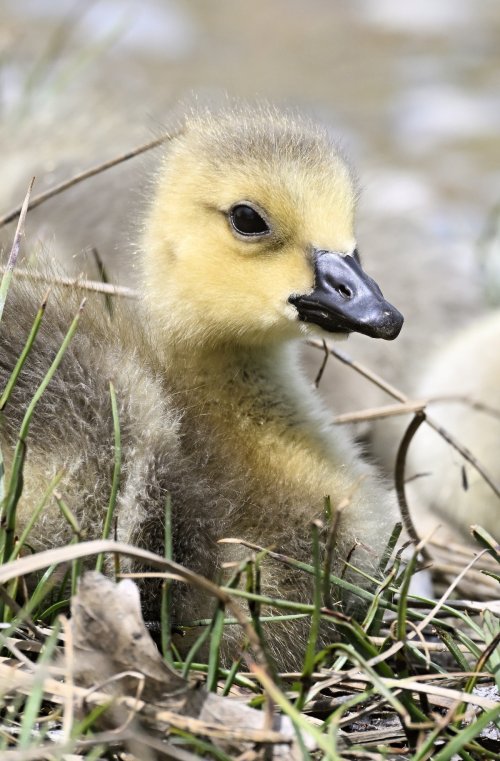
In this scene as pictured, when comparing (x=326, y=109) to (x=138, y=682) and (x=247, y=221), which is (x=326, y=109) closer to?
(x=247, y=221)

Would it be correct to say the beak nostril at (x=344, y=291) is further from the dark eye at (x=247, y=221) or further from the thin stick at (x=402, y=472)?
the thin stick at (x=402, y=472)

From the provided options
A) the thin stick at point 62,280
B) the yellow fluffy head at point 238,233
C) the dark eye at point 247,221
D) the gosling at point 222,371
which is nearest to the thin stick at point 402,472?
the gosling at point 222,371

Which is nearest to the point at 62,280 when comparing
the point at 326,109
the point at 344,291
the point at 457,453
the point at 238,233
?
the point at 238,233

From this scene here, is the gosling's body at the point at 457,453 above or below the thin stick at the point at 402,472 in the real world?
above

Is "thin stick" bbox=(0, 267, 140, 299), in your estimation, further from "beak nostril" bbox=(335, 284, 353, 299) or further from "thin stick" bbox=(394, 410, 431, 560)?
"thin stick" bbox=(394, 410, 431, 560)

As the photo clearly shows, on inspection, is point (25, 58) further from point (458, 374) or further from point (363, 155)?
point (458, 374)

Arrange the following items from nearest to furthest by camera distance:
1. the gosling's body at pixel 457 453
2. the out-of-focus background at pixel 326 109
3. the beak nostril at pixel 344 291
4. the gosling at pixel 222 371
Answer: the gosling at pixel 222 371 → the beak nostril at pixel 344 291 → the gosling's body at pixel 457 453 → the out-of-focus background at pixel 326 109

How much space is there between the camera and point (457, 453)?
2.76 metres

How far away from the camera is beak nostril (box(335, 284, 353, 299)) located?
177 cm

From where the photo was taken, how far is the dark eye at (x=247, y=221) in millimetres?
1857

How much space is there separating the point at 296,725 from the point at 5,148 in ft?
9.62

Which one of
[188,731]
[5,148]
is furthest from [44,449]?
[5,148]

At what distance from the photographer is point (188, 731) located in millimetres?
1330

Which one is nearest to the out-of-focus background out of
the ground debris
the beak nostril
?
the beak nostril
